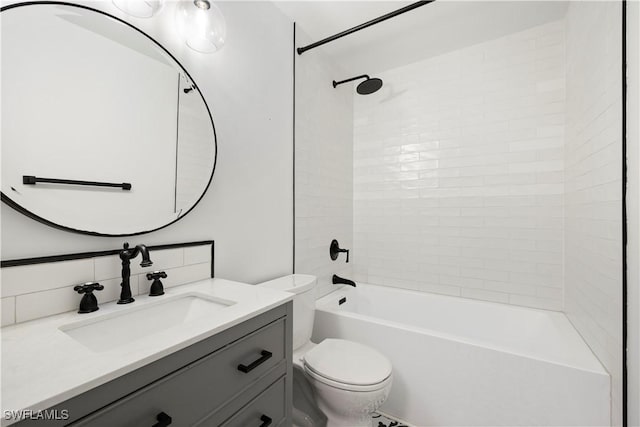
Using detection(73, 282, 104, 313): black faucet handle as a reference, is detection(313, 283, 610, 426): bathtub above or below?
below

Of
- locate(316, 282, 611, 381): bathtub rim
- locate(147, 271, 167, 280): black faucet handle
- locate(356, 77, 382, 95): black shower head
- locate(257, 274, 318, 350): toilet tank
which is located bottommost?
locate(316, 282, 611, 381): bathtub rim

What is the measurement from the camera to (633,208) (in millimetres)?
1056

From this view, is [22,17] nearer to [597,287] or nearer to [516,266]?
[597,287]

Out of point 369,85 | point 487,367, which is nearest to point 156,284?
point 487,367

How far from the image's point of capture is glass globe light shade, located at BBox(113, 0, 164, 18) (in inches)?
42.4

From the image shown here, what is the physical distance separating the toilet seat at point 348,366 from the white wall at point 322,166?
660 millimetres

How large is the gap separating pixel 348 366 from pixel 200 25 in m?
1.74

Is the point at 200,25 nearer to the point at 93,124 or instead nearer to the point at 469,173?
the point at 93,124

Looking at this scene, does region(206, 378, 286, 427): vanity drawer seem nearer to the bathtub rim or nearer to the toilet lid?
the toilet lid

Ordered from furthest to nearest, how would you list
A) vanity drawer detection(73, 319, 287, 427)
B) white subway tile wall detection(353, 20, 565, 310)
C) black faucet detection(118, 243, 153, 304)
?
white subway tile wall detection(353, 20, 565, 310) → black faucet detection(118, 243, 153, 304) → vanity drawer detection(73, 319, 287, 427)

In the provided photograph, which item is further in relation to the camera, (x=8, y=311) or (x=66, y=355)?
(x=8, y=311)

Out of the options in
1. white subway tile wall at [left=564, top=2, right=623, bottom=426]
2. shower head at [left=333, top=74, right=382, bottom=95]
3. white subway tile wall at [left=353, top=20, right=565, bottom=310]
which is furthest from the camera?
shower head at [left=333, top=74, right=382, bottom=95]

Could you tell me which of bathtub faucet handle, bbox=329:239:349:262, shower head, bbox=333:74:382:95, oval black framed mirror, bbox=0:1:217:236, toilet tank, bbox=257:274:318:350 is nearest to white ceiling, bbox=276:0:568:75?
shower head, bbox=333:74:382:95

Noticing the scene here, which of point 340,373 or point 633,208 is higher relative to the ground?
point 633,208
